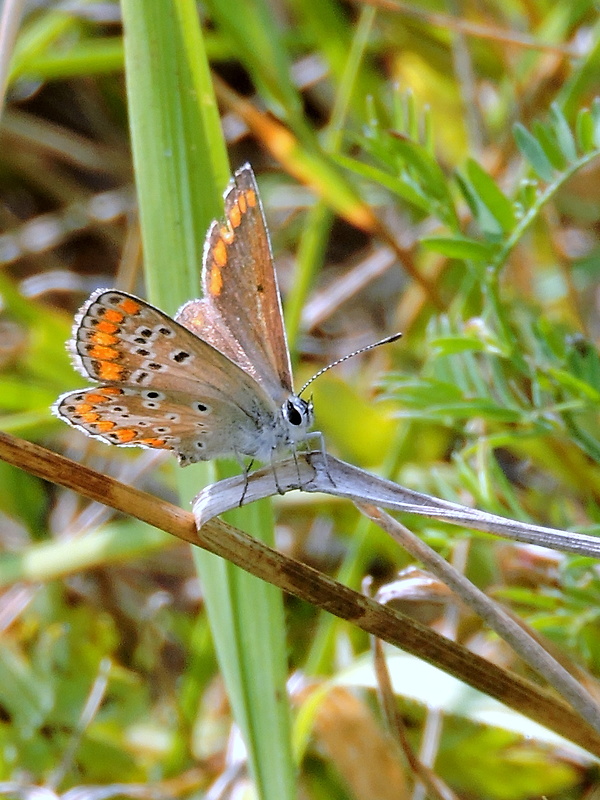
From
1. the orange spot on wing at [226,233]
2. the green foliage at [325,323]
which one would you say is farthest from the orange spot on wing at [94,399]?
the orange spot on wing at [226,233]

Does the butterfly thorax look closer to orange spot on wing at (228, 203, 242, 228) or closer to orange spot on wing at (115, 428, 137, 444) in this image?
orange spot on wing at (115, 428, 137, 444)

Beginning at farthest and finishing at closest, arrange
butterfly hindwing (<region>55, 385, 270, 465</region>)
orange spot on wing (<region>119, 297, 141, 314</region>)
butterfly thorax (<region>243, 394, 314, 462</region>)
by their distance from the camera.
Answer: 1. butterfly thorax (<region>243, 394, 314, 462</region>)
2. butterfly hindwing (<region>55, 385, 270, 465</region>)
3. orange spot on wing (<region>119, 297, 141, 314</region>)

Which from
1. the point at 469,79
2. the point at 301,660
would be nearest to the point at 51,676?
the point at 301,660

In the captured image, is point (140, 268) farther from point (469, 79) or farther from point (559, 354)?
point (559, 354)

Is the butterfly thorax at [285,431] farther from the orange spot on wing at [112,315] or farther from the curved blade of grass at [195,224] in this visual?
the orange spot on wing at [112,315]

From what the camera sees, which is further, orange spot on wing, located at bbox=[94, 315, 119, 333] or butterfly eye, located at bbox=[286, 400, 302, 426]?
butterfly eye, located at bbox=[286, 400, 302, 426]

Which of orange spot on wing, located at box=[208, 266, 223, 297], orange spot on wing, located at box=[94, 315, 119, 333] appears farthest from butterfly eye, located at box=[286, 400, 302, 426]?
orange spot on wing, located at box=[94, 315, 119, 333]

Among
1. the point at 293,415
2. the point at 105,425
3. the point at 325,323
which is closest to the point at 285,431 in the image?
the point at 293,415
